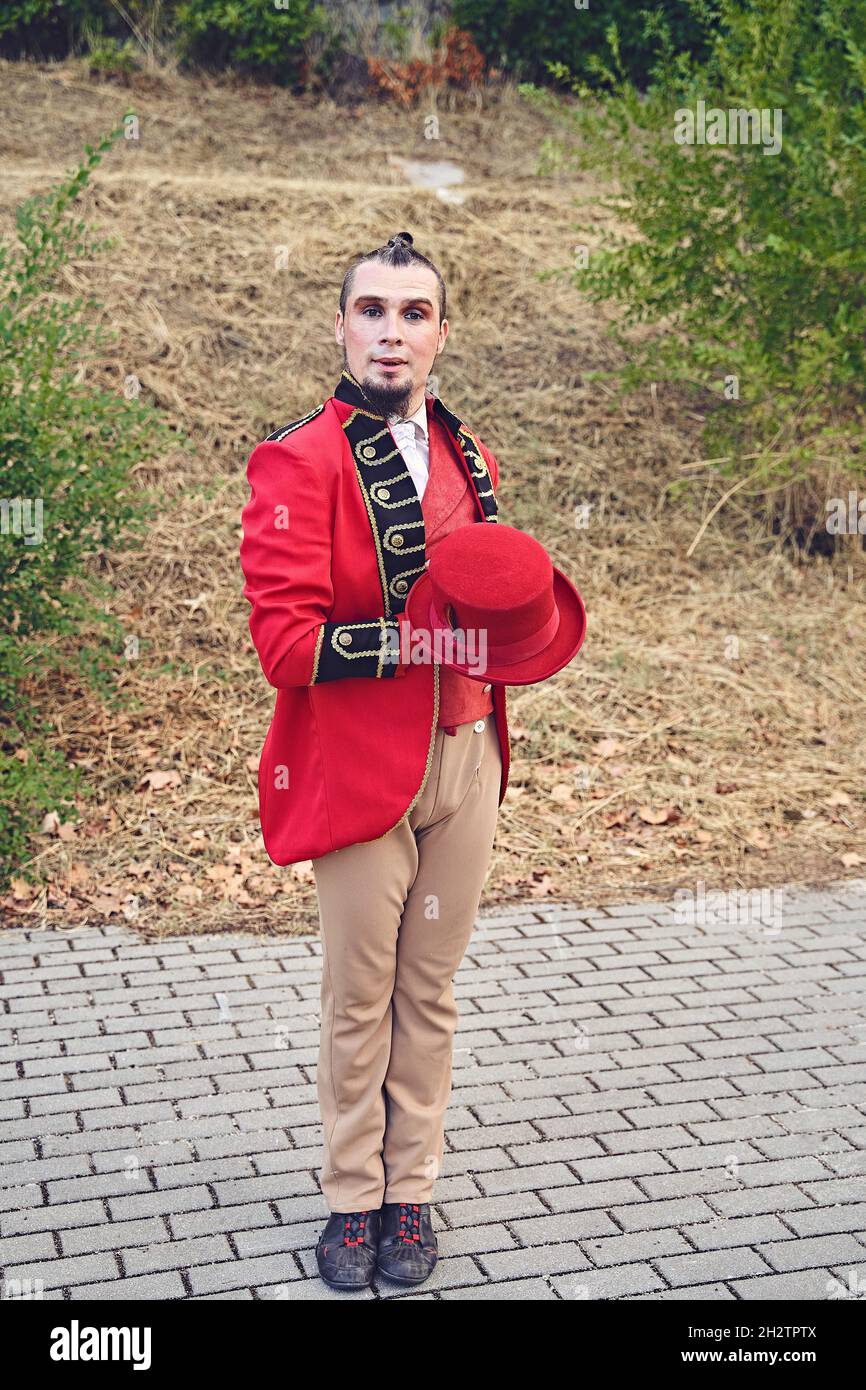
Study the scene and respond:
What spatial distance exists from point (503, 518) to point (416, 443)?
5.19 meters

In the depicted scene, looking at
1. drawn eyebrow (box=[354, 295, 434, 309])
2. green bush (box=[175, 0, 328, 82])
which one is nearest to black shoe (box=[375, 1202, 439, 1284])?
drawn eyebrow (box=[354, 295, 434, 309])

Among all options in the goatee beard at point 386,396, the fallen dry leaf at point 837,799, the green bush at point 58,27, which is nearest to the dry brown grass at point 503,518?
the fallen dry leaf at point 837,799

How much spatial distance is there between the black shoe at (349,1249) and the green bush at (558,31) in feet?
36.2

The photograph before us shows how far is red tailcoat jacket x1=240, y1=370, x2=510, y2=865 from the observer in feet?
9.45

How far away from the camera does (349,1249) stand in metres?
3.19

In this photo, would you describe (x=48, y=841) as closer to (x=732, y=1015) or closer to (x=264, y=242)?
(x=732, y=1015)

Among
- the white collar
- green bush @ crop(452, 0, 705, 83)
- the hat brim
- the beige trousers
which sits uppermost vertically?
green bush @ crop(452, 0, 705, 83)

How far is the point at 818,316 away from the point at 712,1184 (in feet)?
19.2

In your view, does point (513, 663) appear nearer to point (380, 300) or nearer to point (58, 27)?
point (380, 300)

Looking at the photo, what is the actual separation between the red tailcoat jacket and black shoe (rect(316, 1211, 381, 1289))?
851 mm

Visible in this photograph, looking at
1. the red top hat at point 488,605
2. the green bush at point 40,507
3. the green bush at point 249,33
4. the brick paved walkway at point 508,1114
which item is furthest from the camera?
the green bush at point 249,33

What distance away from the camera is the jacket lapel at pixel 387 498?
3.00 m

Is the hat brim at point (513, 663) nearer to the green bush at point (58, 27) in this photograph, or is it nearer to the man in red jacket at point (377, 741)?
the man in red jacket at point (377, 741)

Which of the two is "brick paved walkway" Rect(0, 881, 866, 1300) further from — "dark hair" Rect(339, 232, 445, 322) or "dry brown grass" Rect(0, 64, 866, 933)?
"dark hair" Rect(339, 232, 445, 322)
